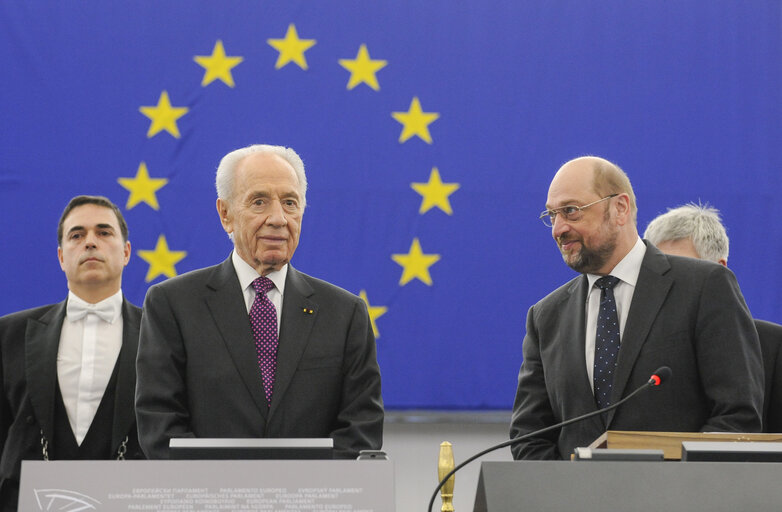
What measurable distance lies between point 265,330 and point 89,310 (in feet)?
2.83

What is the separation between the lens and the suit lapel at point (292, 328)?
8.55 feet

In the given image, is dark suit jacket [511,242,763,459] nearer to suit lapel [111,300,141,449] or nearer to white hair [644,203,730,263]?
white hair [644,203,730,263]

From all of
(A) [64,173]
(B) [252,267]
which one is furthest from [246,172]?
(A) [64,173]

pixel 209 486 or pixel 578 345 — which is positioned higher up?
pixel 578 345

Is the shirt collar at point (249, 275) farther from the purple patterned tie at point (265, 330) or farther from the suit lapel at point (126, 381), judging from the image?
the suit lapel at point (126, 381)

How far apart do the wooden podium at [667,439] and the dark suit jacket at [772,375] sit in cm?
119

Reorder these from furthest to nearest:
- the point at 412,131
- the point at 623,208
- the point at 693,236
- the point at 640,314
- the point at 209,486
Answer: the point at 412,131 → the point at 693,236 → the point at 623,208 → the point at 640,314 → the point at 209,486

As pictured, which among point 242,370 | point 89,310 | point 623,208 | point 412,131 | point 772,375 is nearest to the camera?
point 242,370

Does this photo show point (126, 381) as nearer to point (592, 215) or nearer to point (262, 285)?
point (262, 285)

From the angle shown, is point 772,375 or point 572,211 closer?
point 572,211

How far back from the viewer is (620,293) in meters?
2.84

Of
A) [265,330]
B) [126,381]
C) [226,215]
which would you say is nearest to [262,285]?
[265,330]

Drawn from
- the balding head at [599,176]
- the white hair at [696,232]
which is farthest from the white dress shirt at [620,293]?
the white hair at [696,232]

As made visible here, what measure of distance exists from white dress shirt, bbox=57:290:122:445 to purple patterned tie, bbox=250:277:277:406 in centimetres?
73
